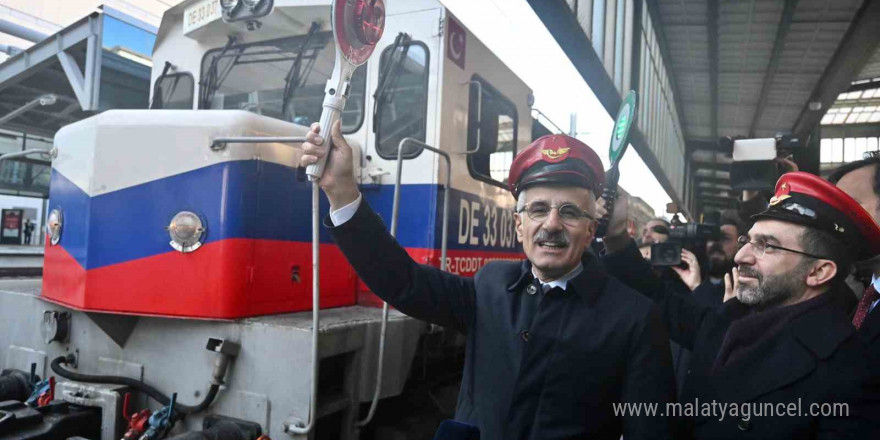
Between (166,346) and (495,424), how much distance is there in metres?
1.71

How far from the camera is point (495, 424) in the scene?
A: 4.75 ft

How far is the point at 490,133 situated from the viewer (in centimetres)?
362

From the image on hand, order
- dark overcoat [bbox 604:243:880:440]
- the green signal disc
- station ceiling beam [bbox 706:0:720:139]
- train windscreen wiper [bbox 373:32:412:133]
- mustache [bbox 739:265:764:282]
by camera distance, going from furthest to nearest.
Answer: station ceiling beam [bbox 706:0:720:139] < train windscreen wiper [bbox 373:32:412:133] < the green signal disc < mustache [bbox 739:265:764:282] < dark overcoat [bbox 604:243:880:440]

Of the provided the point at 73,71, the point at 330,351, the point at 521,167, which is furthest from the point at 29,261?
the point at 521,167

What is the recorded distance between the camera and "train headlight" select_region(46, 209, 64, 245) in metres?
2.77

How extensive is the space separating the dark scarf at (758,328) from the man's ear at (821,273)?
0.11ft

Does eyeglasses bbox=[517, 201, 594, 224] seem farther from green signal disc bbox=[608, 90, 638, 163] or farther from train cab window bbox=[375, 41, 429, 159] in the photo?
train cab window bbox=[375, 41, 429, 159]

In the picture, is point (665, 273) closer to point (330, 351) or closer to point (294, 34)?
point (330, 351)

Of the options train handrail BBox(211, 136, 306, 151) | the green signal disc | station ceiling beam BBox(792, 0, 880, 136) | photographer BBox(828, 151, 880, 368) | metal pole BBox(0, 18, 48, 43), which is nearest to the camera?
photographer BBox(828, 151, 880, 368)

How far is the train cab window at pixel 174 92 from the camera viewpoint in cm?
367

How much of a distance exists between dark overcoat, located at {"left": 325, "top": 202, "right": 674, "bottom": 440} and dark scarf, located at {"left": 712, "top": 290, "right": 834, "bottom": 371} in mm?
223

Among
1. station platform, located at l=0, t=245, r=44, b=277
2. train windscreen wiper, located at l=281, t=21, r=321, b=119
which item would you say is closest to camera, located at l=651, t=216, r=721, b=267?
train windscreen wiper, located at l=281, t=21, r=321, b=119

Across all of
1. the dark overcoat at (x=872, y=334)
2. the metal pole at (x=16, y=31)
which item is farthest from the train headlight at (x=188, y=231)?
the metal pole at (x=16, y=31)

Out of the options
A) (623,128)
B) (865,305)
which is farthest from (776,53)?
(865,305)
